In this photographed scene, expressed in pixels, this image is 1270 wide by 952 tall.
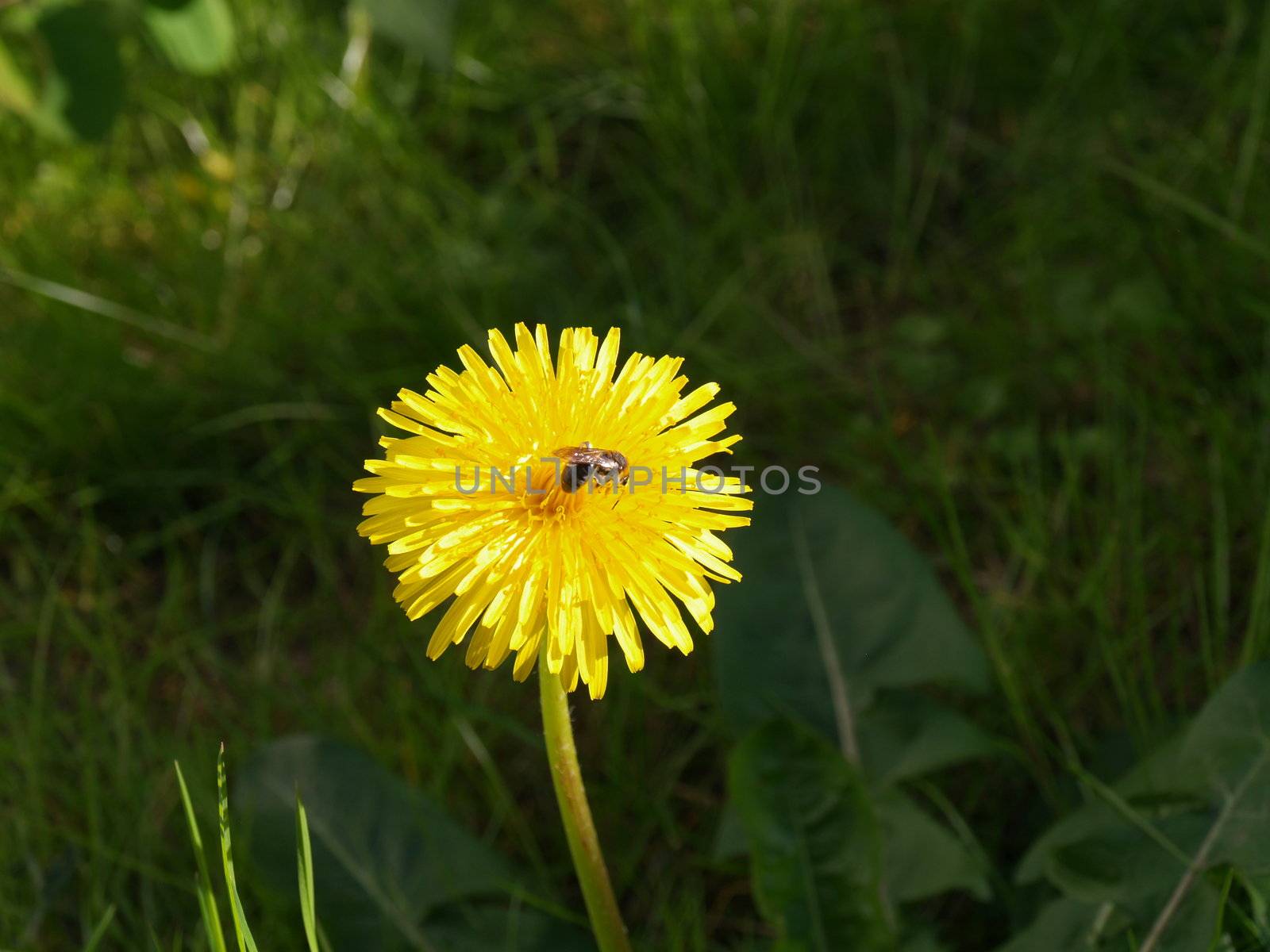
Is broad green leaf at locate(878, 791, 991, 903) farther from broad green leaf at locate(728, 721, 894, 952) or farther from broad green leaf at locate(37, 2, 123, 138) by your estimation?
broad green leaf at locate(37, 2, 123, 138)

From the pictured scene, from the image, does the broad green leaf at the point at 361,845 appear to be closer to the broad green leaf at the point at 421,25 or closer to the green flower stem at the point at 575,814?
the green flower stem at the point at 575,814

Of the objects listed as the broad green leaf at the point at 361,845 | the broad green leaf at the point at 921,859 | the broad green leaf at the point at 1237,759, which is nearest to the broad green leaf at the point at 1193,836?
the broad green leaf at the point at 1237,759

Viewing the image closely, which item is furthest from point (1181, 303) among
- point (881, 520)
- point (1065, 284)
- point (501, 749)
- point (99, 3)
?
point (99, 3)

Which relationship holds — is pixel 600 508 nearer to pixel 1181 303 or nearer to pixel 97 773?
pixel 97 773

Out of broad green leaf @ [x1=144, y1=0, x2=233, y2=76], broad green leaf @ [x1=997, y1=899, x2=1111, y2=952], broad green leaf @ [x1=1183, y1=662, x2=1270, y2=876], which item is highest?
broad green leaf @ [x1=144, y1=0, x2=233, y2=76]

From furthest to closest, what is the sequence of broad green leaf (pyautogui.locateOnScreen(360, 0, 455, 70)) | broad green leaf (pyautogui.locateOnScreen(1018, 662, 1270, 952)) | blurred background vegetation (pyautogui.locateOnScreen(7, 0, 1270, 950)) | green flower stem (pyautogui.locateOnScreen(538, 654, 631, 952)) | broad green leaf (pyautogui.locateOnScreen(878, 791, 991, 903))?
broad green leaf (pyautogui.locateOnScreen(360, 0, 455, 70))
blurred background vegetation (pyautogui.locateOnScreen(7, 0, 1270, 950))
broad green leaf (pyautogui.locateOnScreen(878, 791, 991, 903))
broad green leaf (pyautogui.locateOnScreen(1018, 662, 1270, 952))
green flower stem (pyautogui.locateOnScreen(538, 654, 631, 952))

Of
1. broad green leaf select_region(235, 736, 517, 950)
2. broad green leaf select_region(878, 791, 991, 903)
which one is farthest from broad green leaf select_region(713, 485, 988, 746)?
broad green leaf select_region(235, 736, 517, 950)

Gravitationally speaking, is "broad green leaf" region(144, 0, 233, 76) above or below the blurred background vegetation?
above
